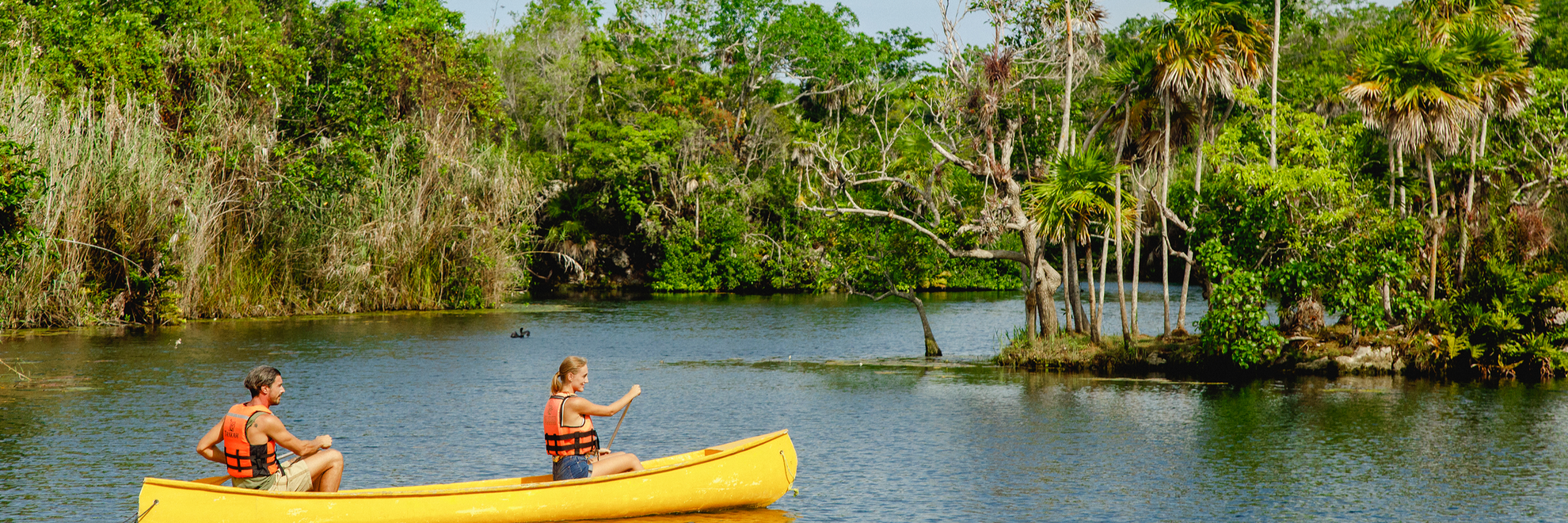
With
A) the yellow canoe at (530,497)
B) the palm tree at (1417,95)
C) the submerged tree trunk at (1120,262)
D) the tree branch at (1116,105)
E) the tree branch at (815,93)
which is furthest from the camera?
the tree branch at (815,93)

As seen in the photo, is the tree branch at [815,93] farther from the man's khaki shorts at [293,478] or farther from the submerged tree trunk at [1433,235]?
the man's khaki shorts at [293,478]

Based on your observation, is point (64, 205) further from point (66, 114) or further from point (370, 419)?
point (370, 419)

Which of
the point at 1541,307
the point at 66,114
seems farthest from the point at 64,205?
the point at 1541,307

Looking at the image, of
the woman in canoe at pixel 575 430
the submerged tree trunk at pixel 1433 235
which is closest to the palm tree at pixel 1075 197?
the submerged tree trunk at pixel 1433 235

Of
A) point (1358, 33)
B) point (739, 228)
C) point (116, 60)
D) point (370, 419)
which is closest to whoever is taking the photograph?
point (370, 419)

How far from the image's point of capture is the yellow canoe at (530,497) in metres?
10.6

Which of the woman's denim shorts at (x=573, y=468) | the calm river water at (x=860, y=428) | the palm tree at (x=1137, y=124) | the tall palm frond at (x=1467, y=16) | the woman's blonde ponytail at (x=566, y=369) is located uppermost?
the tall palm frond at (x=1467, y=16)

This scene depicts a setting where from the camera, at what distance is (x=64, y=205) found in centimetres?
2938

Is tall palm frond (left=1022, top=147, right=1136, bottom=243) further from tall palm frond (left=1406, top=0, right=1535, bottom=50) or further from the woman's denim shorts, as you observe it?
the woman's denim shorts

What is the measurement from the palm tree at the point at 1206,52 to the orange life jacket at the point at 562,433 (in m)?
15.2

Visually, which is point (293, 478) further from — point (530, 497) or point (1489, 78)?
point (1489, 78)

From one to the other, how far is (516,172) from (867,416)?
87.3ft

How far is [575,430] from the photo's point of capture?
460 inches

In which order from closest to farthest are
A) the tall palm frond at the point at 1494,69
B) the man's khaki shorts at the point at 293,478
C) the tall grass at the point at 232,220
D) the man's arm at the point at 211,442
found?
the man's arm at the point at 211,442, the man's khaki shorts at the point at 293,478, the tall palm frond at the point at 1494,69, the tall grass at the point at 232,220
